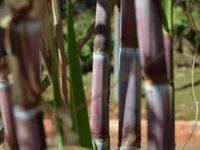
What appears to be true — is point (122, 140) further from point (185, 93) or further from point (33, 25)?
point (185, 93)

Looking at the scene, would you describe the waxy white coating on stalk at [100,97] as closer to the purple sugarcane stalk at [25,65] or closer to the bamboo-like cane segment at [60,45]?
the bamboo-like cane segment at [60,45]

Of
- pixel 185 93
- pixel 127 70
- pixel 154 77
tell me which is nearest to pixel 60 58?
pixel 127 70

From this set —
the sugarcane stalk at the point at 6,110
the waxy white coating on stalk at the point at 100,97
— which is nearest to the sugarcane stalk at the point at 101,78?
the waxy white coating on stalk at the point at 100,97

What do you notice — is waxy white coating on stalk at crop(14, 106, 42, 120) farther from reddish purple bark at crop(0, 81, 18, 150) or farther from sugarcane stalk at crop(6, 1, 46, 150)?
reddish purple bark at crop(0, 81, 18, 150)

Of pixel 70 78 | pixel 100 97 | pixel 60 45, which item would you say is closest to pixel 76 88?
pixel 70 78

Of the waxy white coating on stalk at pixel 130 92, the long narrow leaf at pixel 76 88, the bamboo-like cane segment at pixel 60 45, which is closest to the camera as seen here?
the long narrow leaf at pixel 76 88

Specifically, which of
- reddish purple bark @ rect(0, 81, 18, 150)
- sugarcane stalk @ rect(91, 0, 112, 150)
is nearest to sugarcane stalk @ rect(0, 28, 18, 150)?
reddish purple bark @ rect(0, 81, 18, 150)

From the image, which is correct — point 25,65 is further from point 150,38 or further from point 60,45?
point 60,45
